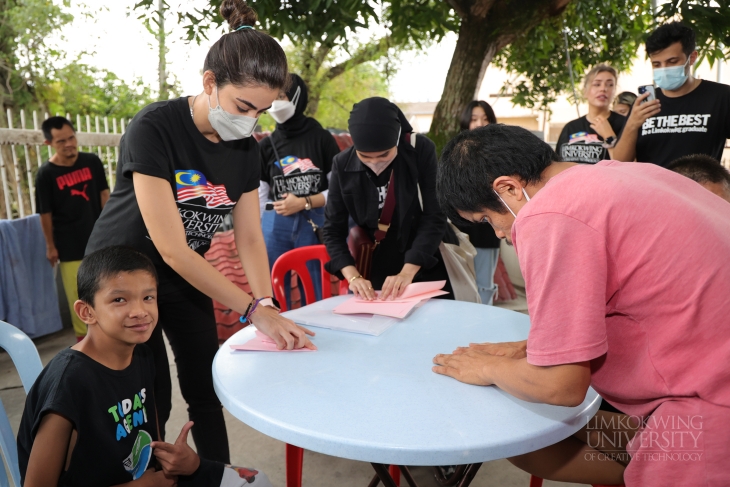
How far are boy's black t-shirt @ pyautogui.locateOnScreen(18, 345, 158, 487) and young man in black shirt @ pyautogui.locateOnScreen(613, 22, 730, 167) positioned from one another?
9.95 ft

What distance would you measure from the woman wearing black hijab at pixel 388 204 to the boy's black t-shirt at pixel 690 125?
1.52 meters

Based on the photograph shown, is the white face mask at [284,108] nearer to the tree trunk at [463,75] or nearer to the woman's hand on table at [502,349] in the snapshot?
the woman's hand on table at [502,349]

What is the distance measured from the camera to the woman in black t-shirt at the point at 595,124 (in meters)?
3.91

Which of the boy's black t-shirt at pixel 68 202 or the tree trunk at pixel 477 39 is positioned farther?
the tree trunk at pixel 477 39

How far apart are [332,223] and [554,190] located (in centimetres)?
161

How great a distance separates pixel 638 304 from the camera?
45.6 inches

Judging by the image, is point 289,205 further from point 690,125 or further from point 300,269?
point 690,125

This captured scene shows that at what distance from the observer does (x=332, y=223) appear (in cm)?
267

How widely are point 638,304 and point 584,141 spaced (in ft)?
10.1

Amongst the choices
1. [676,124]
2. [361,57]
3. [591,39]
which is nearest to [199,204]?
[676,124]

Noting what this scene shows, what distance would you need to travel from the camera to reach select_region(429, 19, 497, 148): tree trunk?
17.9 ft

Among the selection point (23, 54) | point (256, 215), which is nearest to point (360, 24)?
point (256, 215)

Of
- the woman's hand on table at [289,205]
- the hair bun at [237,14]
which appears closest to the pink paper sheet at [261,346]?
the hair bun at [237,14]

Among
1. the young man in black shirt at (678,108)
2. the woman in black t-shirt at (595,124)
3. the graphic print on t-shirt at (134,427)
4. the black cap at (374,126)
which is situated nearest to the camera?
the graphic print on t-shirt at (134,427)
